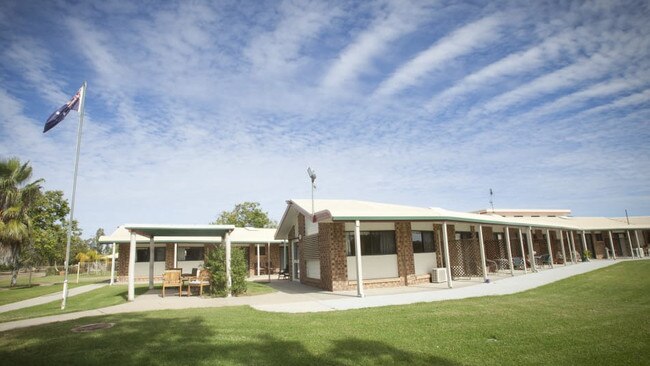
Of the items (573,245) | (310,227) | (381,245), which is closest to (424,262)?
(381,245)

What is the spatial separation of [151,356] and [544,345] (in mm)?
6214

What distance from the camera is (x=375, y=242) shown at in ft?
53.6

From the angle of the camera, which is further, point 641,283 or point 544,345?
point 641,283

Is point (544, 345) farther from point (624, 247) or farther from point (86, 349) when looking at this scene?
point (624, 247)

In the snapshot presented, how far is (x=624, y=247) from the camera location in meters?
35.3

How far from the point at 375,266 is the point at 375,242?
104cm

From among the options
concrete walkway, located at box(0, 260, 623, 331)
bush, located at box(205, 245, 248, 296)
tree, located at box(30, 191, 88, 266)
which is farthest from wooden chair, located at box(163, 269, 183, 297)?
tree, located at box(30, 191, 88, 266)

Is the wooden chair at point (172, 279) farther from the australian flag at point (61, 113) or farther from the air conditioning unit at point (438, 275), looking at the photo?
the air conditioning unit at point (438, 275)

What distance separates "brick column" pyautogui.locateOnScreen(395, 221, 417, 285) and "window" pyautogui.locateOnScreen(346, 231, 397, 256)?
266 mm

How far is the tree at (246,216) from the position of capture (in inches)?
2012

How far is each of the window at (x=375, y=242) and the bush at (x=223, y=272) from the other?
4.56m

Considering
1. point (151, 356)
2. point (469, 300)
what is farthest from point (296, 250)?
point (151, 356)

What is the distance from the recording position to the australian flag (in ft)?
44.1

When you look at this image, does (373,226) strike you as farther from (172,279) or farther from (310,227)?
(172,279)
